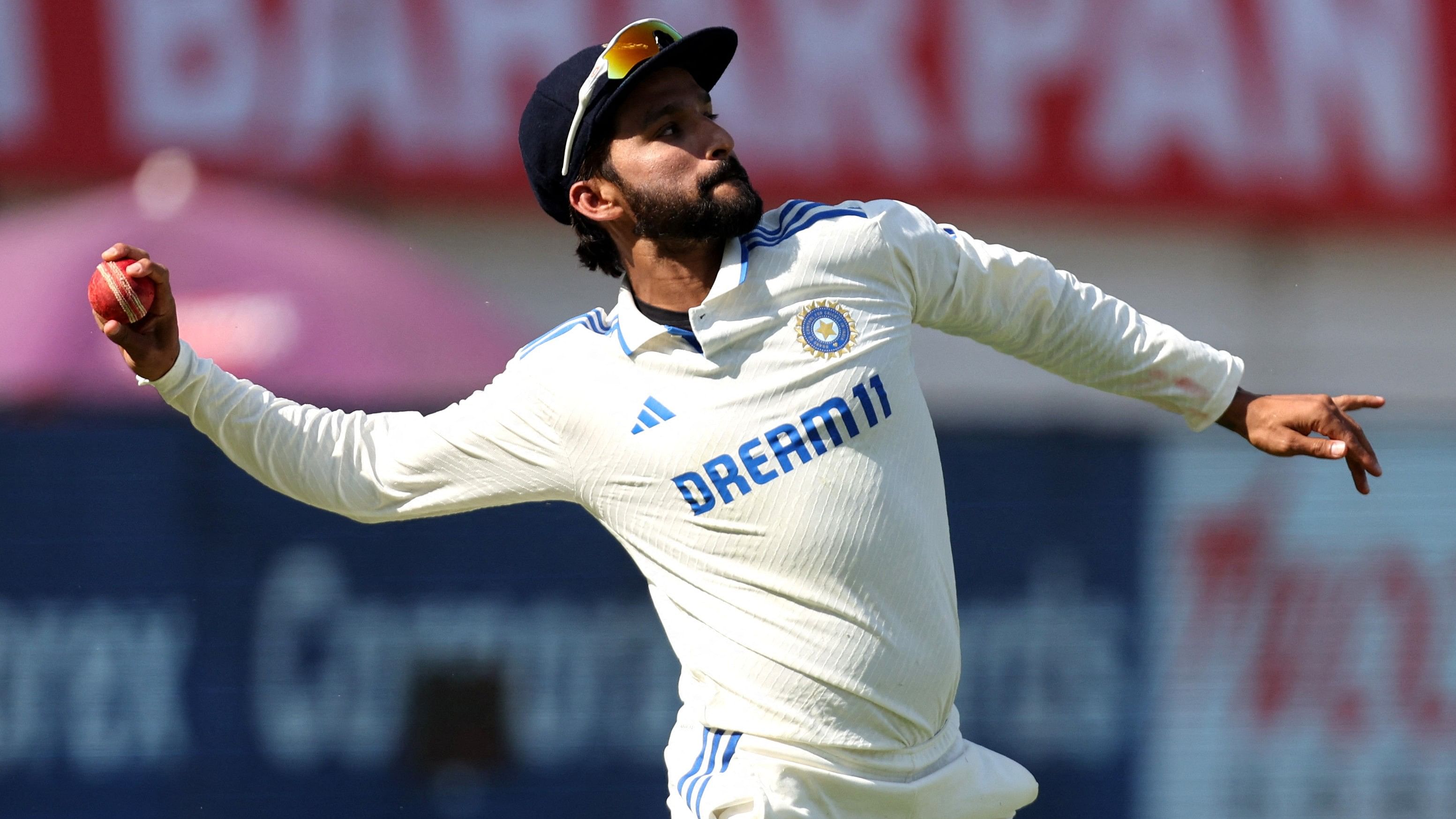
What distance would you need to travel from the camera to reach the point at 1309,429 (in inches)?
79.5

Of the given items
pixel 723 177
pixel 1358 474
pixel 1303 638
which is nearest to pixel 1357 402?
pixel 1358 474

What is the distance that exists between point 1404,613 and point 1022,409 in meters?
1.05

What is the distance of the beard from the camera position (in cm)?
196

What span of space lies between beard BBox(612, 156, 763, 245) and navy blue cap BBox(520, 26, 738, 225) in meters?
0.12

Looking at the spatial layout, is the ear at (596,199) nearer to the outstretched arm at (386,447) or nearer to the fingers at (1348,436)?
the outstretched arm at (386,447)

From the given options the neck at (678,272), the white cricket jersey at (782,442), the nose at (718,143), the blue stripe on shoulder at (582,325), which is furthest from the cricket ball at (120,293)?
the nose at (718,143)

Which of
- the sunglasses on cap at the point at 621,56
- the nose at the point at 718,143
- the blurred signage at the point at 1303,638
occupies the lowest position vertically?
the blurred signage at the point at 1303,638

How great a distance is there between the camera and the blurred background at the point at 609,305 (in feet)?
10.6

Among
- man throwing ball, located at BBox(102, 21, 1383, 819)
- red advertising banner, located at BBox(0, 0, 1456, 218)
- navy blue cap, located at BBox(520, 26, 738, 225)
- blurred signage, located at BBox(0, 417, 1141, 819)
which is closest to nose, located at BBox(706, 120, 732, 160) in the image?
man throwing ball, located at BBox(102, 21, 1383, 819)

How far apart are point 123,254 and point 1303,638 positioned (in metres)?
2.79

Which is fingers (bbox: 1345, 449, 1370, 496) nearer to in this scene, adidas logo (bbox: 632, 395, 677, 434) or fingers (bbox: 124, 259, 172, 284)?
adidas logo (bbox: 632, 395, 677, 434)

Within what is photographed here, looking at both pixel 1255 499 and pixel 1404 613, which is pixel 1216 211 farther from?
pixel 1404 613

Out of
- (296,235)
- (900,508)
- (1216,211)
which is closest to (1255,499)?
(1216,211)

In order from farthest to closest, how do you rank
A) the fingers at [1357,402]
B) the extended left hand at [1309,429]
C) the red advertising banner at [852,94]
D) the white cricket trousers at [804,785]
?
the red advertising banner at [852,94] → the fingers at [1357,402] → the extended left hand at [1309,429] → the white cricket trousers at [804,785]
